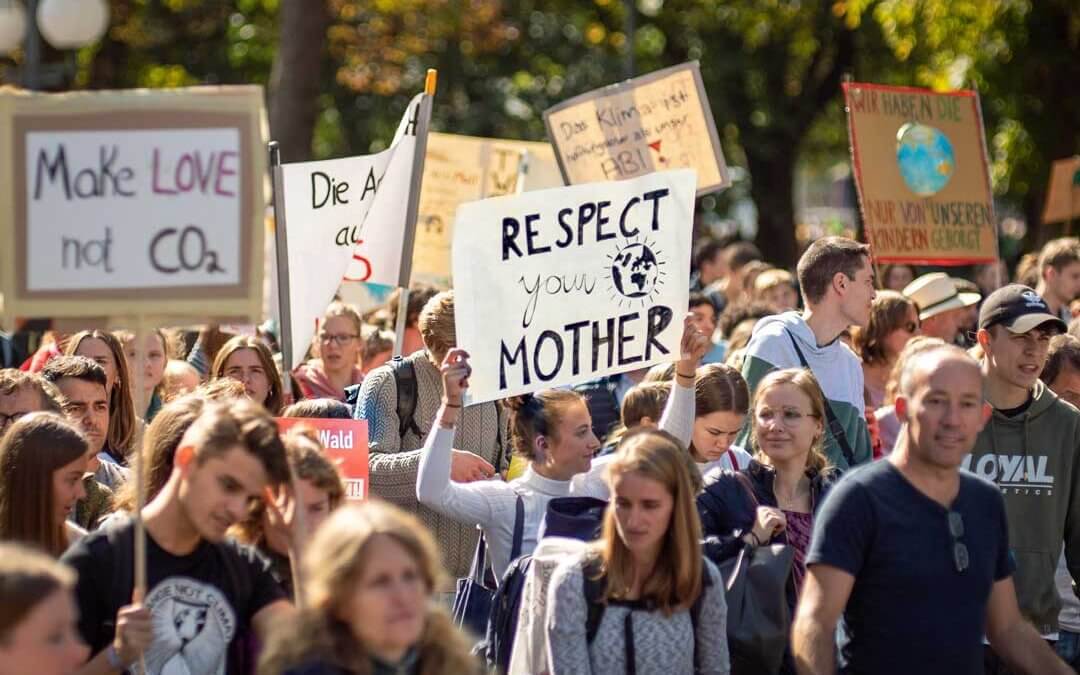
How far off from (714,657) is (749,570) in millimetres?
612

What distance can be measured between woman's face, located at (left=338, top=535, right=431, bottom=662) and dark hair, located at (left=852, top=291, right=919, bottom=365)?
5.15 meters

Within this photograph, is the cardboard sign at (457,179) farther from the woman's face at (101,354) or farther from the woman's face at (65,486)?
the woman's face at (65,486)

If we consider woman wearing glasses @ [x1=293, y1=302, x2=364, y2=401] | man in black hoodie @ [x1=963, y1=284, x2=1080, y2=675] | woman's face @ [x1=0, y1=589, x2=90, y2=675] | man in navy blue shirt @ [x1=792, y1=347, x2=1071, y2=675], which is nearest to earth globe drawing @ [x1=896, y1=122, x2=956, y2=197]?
woman wearing glasses @ [x1=293, y1=302, x2=364, y2=401]

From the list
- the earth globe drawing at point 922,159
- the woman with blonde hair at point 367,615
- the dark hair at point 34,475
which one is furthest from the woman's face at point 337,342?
the woman with blonde hair at point 367,615

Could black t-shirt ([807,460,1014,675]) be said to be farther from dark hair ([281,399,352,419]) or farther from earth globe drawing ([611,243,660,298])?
dark hair ([281,399,352,419])

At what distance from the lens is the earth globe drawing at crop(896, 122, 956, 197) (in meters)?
10.6

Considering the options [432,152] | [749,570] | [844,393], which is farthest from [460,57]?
[749,570]

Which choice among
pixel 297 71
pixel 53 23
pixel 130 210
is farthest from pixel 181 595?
pixel 297 71

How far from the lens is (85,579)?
4.41 metres

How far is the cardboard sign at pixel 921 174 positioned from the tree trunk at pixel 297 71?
7.15m

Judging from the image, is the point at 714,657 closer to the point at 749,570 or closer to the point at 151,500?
the point at 749,570

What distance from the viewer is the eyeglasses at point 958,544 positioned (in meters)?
4.59

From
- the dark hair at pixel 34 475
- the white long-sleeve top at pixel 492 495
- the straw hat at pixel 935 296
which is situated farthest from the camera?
the straw hat at pixel 935 296

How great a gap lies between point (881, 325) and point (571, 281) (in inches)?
100
